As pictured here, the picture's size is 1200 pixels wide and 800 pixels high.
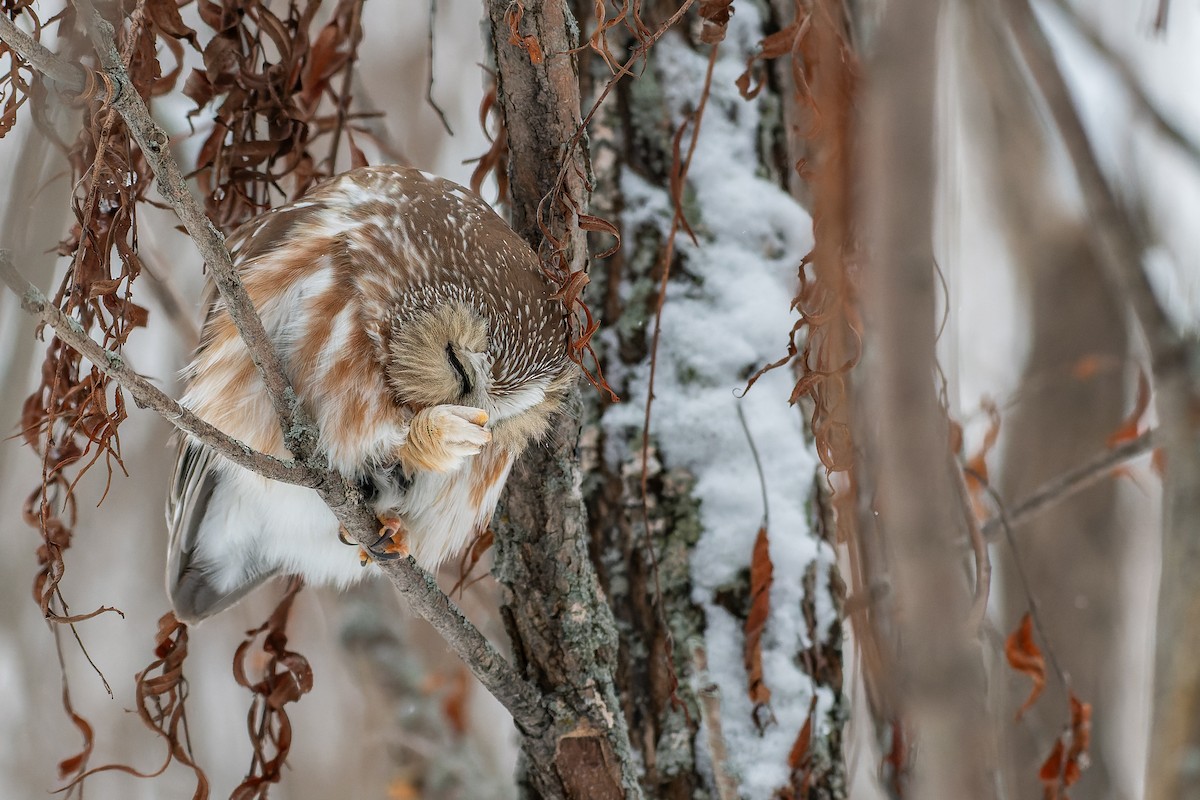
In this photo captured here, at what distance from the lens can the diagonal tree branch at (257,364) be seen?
46.4 inches

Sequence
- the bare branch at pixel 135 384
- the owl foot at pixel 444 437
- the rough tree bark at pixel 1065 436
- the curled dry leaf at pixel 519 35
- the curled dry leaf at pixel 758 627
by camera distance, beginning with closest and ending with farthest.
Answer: the bare branch at pixel 135 384
the curled dry leaf at pixel 519 35
the owl foot at pixel 444 437
the curled dry leaf at pixel 758 627
the rough tree bark at pixel 1065 436

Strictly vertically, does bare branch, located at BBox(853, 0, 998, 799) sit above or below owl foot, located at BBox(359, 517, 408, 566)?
below

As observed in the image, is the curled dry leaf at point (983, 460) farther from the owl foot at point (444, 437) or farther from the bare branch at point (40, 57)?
the bare branch at point (40, 57)

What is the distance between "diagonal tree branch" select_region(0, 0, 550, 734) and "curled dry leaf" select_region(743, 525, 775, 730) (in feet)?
1.47

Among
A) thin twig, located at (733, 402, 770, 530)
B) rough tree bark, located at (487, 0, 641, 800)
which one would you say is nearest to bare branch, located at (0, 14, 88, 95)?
rough tree bark, located at (487, 0, 641, 800)

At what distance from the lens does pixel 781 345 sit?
231 cm

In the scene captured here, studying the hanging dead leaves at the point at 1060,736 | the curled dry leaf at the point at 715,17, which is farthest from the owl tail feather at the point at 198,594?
the hanging dead leaves at the point at 1060,736

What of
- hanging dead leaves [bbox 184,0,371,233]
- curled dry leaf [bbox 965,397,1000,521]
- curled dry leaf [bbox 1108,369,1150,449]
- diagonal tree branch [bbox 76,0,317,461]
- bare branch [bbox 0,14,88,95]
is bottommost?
diagonal tree branch [bbox 76,0,317,461]

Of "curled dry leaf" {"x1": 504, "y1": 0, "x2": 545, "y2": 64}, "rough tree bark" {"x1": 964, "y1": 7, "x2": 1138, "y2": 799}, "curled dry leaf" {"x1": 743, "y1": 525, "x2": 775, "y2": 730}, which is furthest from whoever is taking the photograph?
"rough tree bark" {"x1": 964, "y1": 7, "x2": 1138, "y2": 799}

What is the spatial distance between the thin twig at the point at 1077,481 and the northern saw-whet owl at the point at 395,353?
90 cm

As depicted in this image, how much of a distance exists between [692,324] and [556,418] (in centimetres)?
49

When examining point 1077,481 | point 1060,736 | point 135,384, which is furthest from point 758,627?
point 135,384

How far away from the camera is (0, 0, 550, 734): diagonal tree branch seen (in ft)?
3.87

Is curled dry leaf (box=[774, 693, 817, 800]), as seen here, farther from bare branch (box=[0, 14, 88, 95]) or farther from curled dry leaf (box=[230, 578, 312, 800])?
bare branch (box=[0, 14, 88, 95])
